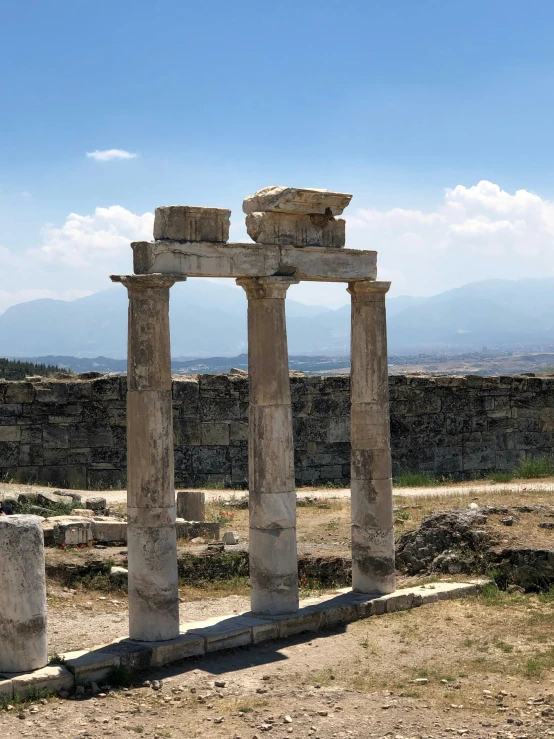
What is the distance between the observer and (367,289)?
14.5 meters

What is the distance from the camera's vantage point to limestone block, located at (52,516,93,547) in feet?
55.6

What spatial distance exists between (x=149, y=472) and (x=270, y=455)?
181 centimetres

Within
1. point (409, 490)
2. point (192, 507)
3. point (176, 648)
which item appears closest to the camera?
point (176, 648)

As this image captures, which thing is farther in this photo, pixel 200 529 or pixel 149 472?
pixel 200 529

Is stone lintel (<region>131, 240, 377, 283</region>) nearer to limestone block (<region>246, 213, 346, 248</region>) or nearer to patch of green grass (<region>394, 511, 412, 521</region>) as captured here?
limestone block (<region>246, 213, 346, 248</region>)

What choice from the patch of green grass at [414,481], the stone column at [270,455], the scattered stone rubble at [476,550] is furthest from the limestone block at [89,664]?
the patch of green grass at [414,481]

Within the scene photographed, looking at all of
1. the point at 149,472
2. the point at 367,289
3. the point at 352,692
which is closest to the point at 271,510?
the point at 149,472

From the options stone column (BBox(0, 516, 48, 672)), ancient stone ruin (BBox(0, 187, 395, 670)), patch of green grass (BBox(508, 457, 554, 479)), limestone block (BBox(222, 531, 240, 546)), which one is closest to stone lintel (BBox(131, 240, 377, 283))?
ancient stone ruin (BBox(0, 187, 395, 670))

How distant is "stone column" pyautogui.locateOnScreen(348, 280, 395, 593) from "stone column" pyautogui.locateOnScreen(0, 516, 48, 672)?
4872 mm

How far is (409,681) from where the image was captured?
11.4 m

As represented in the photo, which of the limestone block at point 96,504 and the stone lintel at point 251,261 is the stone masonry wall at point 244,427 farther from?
the stone lintel at point 251,261

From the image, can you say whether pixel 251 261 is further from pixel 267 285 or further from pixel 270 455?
pixel 270 455

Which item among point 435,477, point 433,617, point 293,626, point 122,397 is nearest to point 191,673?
point 293,626

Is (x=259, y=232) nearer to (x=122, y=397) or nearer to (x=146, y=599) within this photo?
(x=146, y=599)
